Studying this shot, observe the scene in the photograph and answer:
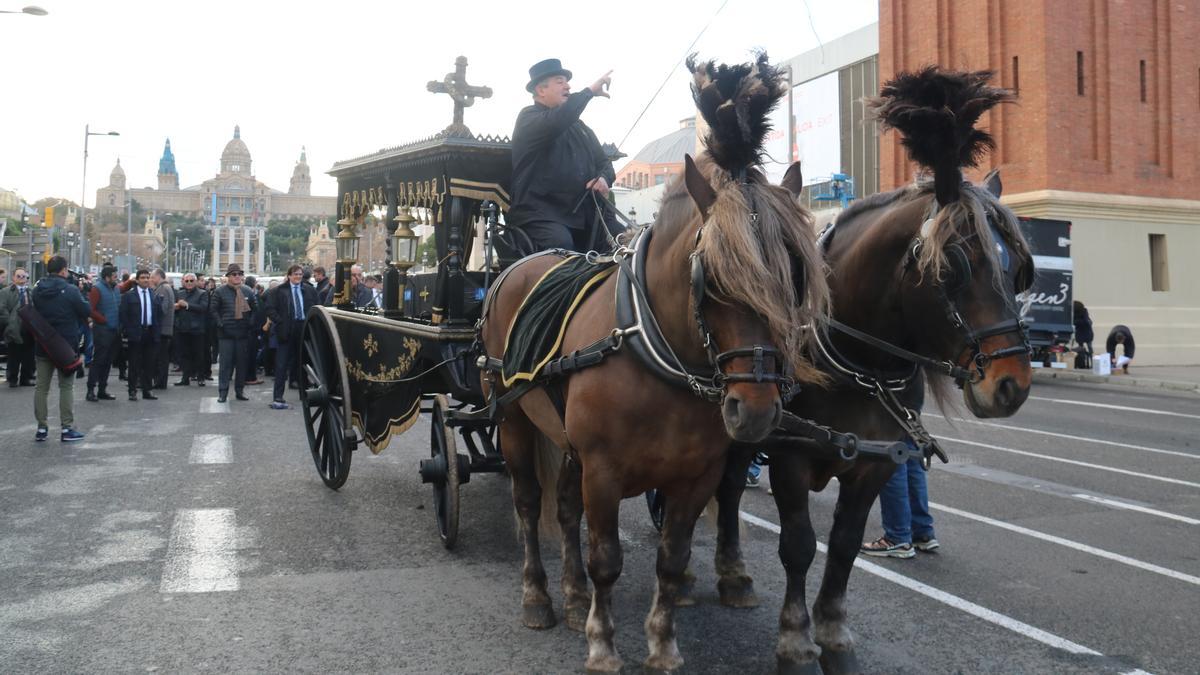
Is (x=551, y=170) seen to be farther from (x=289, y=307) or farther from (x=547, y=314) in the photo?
(x=289, y=307)

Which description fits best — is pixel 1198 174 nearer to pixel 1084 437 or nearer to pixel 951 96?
pixel 1084 437

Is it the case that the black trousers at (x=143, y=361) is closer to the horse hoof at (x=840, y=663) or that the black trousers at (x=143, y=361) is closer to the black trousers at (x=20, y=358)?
the black trousers at (x=20, y=358)

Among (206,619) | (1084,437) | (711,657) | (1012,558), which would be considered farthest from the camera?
(1084,437)

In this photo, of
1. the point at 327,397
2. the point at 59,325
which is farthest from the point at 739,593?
the point at 59,325

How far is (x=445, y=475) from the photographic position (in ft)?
18.8

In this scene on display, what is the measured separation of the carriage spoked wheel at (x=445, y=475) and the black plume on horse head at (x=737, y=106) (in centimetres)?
291

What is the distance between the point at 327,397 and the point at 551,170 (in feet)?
10.2

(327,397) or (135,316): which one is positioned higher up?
(135,316)

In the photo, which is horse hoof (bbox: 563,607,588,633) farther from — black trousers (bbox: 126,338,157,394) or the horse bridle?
black trousers (bbox: 126,338,157,394)

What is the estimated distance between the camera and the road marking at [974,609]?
4.24 meters

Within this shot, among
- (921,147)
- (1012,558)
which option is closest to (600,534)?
(921,147)

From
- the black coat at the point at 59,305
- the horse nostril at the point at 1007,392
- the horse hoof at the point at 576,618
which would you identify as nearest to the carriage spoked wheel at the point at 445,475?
the horse hoof at the point at 576,618

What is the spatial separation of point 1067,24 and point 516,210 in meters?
23.1

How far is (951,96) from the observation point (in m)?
3.89
